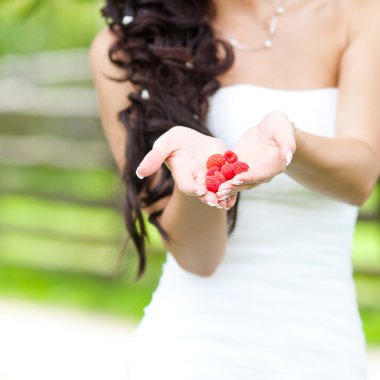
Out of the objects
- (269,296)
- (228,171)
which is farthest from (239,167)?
(269,296)

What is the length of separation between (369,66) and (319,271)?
500 millimetres

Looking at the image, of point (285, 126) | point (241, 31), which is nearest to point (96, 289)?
point (241, 31)

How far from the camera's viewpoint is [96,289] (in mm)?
6535

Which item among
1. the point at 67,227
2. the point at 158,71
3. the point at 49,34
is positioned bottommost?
the point at 49,34

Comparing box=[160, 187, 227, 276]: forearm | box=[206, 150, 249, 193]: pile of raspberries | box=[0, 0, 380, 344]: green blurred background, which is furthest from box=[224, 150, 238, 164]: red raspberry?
box=[0, 0, 380, 344]: green blurred background

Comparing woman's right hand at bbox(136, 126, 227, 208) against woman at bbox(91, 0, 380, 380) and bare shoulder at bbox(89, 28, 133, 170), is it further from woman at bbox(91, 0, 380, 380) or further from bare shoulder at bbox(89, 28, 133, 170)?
bare shoulder at bbox(89, 28, 133, 170)

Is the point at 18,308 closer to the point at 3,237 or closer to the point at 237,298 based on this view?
the point at 3,237

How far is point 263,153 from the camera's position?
1.77 metres

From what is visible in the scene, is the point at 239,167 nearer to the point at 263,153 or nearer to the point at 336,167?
the point at 263,153

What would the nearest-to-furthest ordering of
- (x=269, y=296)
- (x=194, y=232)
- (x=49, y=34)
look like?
(x=194, y=232) < (x=269, y=296) < (x=49, y=34)

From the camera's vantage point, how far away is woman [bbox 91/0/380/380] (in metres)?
2.23

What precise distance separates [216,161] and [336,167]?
1.28 feet

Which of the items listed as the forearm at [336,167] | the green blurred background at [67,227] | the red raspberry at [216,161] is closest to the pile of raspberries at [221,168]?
the red raspberry at [216,161]

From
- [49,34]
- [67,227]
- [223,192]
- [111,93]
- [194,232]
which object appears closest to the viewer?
[223,192]
